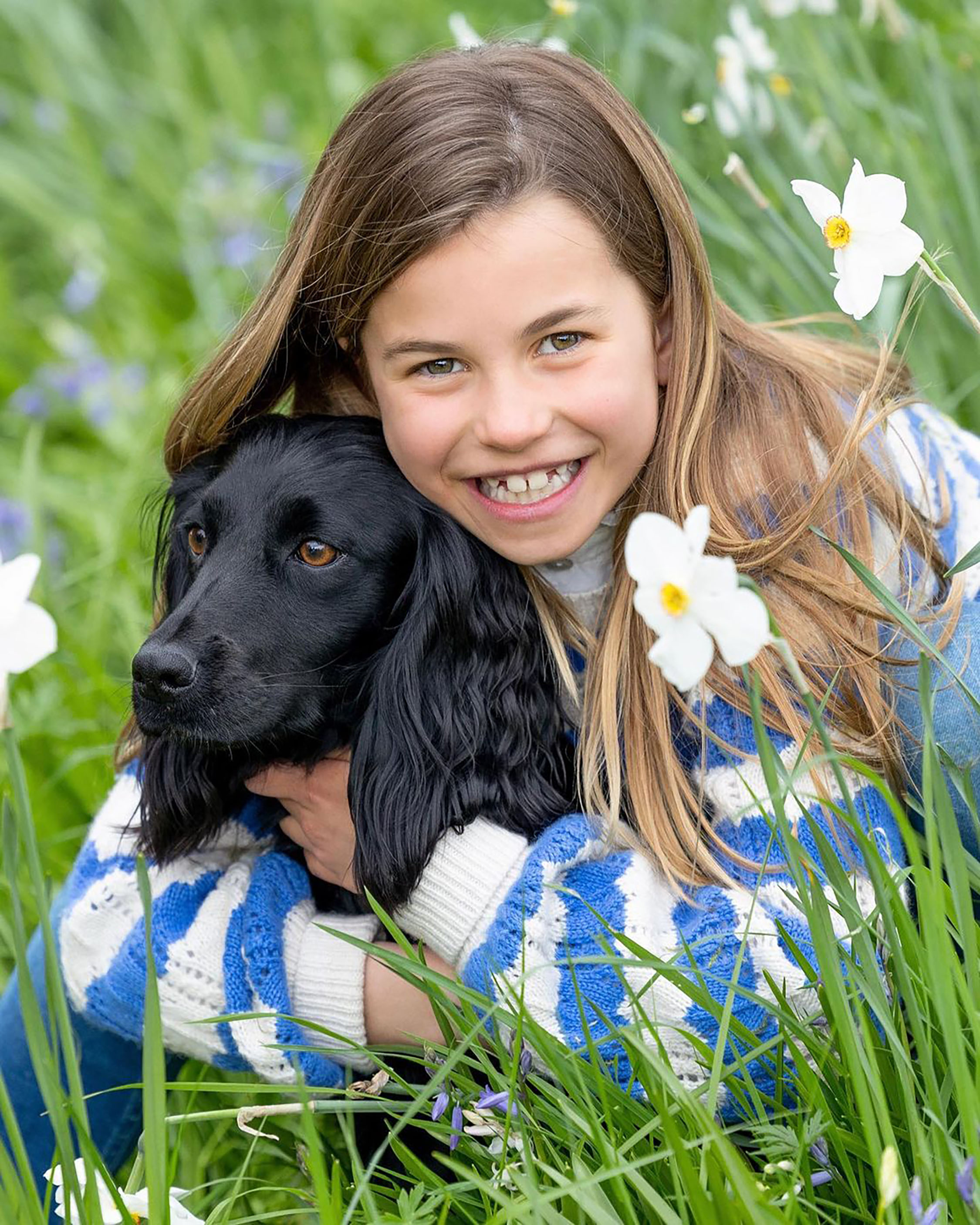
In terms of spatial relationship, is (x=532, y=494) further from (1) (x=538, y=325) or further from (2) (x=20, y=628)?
(2) (x=20, y=628)

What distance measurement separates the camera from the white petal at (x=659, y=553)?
103 centimetres

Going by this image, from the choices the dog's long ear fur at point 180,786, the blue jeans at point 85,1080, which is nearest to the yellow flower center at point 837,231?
the dog's long ear fur at point 180,786

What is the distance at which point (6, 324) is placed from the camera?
170 inches

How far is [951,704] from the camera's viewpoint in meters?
1.79

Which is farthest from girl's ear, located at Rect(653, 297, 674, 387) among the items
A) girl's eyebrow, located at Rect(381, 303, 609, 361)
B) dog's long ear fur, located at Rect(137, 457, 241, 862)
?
dog's long ear fur, located at Rect(137, 457, 241, 862)

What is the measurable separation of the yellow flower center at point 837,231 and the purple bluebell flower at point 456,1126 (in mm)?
934

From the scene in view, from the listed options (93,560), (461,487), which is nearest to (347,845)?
(461,487)

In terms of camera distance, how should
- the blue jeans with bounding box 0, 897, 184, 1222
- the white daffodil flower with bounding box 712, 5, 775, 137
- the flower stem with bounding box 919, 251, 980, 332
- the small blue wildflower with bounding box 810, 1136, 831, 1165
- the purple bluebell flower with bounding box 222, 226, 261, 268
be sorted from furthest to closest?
1. the purple bluebell flower with bounding box 222, 226, 261, 268
2. the white daffodil flower with bounding box 712, 5, 775, 137
3. the blue jeans with bounding box 0, 897, 184, 1222
4. the small blue wildflower with bounding box 810, 1136, 831, 1165
5. the flower stem with bounding box 919, 251, 980, 332

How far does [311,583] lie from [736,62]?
1408 mm

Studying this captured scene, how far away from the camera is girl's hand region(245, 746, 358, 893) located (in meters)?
1.88

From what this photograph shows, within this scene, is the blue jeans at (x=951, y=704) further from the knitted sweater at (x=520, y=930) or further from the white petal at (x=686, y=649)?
the white petal at (x=686, y=649)

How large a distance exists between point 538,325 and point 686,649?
29.8 inches

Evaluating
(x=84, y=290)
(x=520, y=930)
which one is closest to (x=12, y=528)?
(x=84, y=290)

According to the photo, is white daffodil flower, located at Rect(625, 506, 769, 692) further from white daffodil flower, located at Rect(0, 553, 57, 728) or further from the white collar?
the white collar
